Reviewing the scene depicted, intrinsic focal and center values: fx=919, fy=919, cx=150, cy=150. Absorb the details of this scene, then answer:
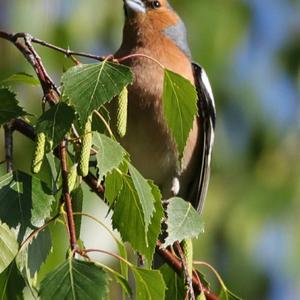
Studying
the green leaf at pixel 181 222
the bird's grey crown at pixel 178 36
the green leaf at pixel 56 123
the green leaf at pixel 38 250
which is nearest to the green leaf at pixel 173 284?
the green leaf at pixel 181 222

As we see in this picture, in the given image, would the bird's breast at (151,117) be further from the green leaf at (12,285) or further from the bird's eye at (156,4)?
the green leaf at (12,285)

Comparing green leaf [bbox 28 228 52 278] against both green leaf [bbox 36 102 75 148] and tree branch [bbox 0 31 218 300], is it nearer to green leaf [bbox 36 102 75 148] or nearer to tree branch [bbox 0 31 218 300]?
tree branch [bbox 0 31 218 300]

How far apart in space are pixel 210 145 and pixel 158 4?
0.96 metres

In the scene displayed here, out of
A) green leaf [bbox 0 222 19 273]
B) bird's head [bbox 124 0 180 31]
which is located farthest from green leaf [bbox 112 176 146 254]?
bird's head [bbox 124 0 180 31]

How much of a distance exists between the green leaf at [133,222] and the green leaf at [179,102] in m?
0.22

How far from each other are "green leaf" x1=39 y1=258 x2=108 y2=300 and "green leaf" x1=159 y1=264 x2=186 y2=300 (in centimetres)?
71

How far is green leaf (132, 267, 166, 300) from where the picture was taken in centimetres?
250

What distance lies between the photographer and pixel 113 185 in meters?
2.59

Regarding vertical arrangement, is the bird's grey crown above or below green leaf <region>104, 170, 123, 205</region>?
below

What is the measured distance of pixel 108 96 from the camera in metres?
2.51

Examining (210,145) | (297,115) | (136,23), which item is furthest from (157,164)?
(297,115)

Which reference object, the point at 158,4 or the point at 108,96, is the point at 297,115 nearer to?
the point at 158,4

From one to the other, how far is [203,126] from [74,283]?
2.73 metres

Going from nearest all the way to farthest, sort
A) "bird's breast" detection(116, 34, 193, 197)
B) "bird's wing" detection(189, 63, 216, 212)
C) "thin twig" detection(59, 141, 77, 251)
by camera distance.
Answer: "thin twig" detection(59, 141, 77, 251) → "bird's breast" detection(116, 34, 193, 197) → "bird's wing" detection(189, 63, 216, 212)
